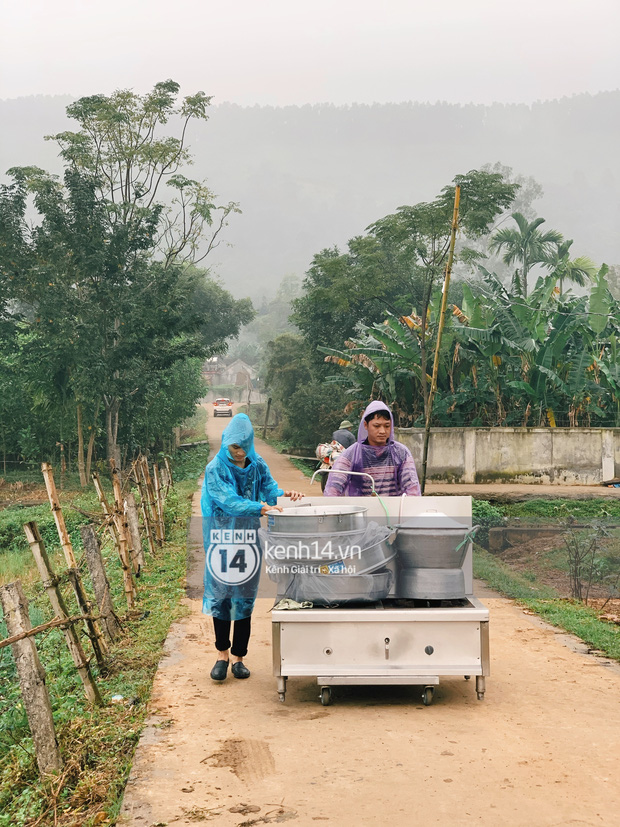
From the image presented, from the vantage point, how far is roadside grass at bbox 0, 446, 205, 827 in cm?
435

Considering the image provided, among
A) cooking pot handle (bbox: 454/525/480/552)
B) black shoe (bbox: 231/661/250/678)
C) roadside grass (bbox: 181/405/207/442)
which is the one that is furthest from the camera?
roadside grass (bbox: 181/405/207/442)

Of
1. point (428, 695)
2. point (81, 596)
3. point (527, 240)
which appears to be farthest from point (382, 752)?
point (527, 240)

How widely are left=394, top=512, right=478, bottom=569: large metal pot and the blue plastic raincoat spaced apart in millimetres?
997

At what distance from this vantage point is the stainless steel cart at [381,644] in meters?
5.41

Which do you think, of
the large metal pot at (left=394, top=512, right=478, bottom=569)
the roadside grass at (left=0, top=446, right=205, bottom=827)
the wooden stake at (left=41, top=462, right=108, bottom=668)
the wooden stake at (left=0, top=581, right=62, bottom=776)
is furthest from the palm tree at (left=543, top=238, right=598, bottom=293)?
the wooden stake at (left=0, top=581, right=62, bottom=776)

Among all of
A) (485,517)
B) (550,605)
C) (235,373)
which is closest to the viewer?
(550,605)

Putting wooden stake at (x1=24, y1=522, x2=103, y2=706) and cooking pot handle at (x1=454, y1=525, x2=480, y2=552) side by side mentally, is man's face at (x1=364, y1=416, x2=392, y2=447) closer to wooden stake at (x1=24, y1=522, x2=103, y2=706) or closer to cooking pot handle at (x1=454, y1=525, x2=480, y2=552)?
cooking pot handle at (x1=454, y1=525, x2=480, y2=552)

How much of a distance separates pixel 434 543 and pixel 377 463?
1.04m

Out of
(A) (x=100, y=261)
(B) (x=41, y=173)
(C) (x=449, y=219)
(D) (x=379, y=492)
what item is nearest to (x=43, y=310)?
(A) (x=100, y=261)

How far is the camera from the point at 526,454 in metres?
22.3

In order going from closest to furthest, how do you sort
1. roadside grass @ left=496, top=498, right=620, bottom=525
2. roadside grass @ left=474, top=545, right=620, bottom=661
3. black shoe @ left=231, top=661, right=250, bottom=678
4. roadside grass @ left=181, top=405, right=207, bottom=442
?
black shoe @ left=231, top=661, right=250, bottom=678
roadside grass @ left=474, top=545, right=620, bottom=661
roadside grass @ left=496, top=498, right=620, bottom=525
roadside grass @ left=181, top=405, right=207, bottom=442

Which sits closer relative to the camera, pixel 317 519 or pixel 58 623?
pixel 58 623

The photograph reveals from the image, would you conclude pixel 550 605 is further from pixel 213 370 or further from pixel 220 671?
pixel 213 370

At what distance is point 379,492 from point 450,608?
113cm
